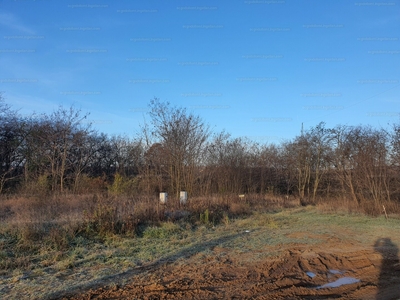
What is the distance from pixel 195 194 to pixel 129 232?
9561 millimetres

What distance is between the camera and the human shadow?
4938 mm

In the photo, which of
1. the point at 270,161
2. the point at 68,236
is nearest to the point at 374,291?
the point at 68,236

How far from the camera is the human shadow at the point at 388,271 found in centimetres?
494

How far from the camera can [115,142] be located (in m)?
28.9

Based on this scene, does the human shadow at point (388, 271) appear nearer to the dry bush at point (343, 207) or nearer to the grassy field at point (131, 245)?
the grassy field at point (131, 245)

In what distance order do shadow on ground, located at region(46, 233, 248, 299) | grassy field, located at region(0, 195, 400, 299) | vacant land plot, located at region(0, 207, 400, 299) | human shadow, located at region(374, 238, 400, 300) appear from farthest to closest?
grassy field, located at region(0, 195, 400, 299), human shadow, located at region(374, 238, 400, 300), vacant land plot, located at region(0, 207, 400, 299), shadow on ground, located at region(46, 233, 248, 299)

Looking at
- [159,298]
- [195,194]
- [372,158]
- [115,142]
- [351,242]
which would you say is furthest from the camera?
[115,142]

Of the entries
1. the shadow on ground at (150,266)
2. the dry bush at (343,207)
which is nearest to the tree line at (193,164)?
the dry bush at (343,207)

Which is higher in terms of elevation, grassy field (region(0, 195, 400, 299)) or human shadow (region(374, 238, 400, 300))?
Result: grassy field (region(0, 195, 400, 299))

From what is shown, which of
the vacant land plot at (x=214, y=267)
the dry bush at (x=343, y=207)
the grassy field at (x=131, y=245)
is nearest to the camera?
the vacant land plot at (x=214, y=267)

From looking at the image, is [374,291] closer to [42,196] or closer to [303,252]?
[303,252]

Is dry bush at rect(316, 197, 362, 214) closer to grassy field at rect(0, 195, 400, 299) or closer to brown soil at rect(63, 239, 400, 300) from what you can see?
grassy field at rect(0, 195, 400, 299)

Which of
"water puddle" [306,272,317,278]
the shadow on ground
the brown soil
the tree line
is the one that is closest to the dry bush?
the tree line

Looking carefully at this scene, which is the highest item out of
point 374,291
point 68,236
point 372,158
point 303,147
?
point 303,147
